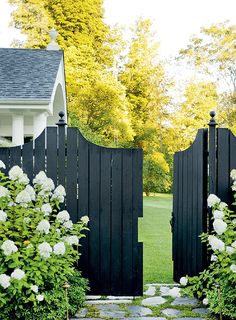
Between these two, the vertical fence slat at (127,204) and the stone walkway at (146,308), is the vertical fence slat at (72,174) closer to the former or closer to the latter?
the vertical fence slat at (127,204)

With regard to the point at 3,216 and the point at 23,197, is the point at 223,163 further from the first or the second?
the point at 3,216

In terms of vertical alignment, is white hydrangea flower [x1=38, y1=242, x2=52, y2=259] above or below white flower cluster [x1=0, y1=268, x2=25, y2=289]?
above

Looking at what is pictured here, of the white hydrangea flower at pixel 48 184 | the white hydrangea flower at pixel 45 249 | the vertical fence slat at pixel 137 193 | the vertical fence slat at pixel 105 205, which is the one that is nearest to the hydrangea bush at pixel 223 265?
the vertical fence slat at pixel 137 193

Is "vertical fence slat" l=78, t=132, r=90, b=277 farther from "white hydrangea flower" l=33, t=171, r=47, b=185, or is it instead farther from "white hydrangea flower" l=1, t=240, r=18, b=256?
"white hydrangea flower" l=1, t=240, r=18, b=256

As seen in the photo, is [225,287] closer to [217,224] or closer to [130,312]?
[217,224]

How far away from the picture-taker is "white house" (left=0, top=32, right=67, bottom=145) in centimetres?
1003

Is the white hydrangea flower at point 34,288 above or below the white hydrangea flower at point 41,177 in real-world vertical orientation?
below

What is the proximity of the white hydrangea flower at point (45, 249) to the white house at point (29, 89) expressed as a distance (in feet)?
20.6

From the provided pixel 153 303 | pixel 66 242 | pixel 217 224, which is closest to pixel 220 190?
Result: pixel 217 224

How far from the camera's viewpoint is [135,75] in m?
29.0

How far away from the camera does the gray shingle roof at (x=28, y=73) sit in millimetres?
10227

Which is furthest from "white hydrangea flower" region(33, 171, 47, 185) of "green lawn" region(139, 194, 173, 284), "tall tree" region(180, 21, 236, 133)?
"tall tree" region(180, 21, 236, 133)

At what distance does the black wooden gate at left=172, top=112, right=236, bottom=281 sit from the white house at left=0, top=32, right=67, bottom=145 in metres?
4.96

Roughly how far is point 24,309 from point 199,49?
90.0ft
